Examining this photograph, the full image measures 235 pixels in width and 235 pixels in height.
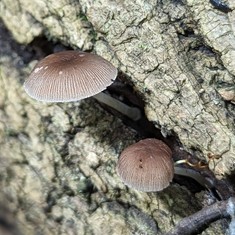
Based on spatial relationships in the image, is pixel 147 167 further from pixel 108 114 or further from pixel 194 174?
pixel 108 114

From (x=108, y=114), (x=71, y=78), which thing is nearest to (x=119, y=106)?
(x=108, y=114)

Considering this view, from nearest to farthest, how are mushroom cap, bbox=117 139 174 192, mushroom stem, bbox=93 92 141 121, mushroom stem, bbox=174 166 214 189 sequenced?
1. mushroom cap, bbox=117 139 174 192
2. mushroom stem, bbox=174 166 214 189
3. mushroom stem, bbox=93 92 141 121

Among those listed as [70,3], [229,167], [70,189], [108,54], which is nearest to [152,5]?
[108,54]

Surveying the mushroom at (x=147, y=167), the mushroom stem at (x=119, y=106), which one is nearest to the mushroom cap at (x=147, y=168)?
the mushroom at (x=147, y=167)

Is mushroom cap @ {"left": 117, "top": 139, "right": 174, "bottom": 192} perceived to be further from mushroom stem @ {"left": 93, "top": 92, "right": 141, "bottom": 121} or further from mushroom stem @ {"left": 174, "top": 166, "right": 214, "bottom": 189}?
mushroom stem @ {"left": 93, "top": 92, "right": 141, "bottom": 121}

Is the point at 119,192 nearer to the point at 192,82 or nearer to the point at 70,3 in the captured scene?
the point at 192,82

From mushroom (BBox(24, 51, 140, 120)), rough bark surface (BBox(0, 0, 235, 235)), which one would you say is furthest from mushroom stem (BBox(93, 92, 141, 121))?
mushroom (BBox(24, 51, 140, 120))
